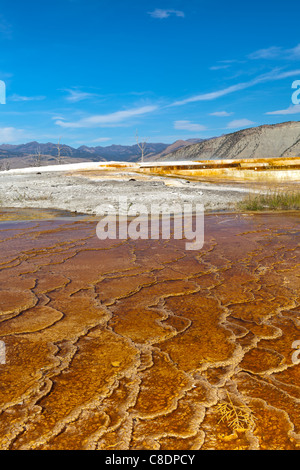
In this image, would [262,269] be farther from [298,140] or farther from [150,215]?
[298,140]

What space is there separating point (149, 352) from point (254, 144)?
95.3 m

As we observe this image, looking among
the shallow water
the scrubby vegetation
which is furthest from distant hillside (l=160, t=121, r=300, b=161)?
the shallow water

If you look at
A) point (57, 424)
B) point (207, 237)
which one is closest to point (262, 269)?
point (207, 237)

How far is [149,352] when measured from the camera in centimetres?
207

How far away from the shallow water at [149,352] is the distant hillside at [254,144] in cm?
8366

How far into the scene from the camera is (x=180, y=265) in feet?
13.1

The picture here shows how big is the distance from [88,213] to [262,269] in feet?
17.3

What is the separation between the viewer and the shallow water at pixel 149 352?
4.75 ft

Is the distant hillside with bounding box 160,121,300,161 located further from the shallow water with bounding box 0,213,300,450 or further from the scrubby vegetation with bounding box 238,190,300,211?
the shallow water with bounding box 0,213,300,450

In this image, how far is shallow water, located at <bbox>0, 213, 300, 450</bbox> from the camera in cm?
145

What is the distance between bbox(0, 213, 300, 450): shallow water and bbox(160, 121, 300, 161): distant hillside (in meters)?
83.7

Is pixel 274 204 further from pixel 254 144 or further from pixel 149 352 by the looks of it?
pixel 254 144

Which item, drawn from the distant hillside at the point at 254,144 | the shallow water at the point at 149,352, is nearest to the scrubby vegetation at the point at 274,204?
the shallow water at the point at 149,352

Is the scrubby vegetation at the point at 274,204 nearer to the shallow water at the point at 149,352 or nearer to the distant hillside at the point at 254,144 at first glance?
the shallow water at the point at 149,352
